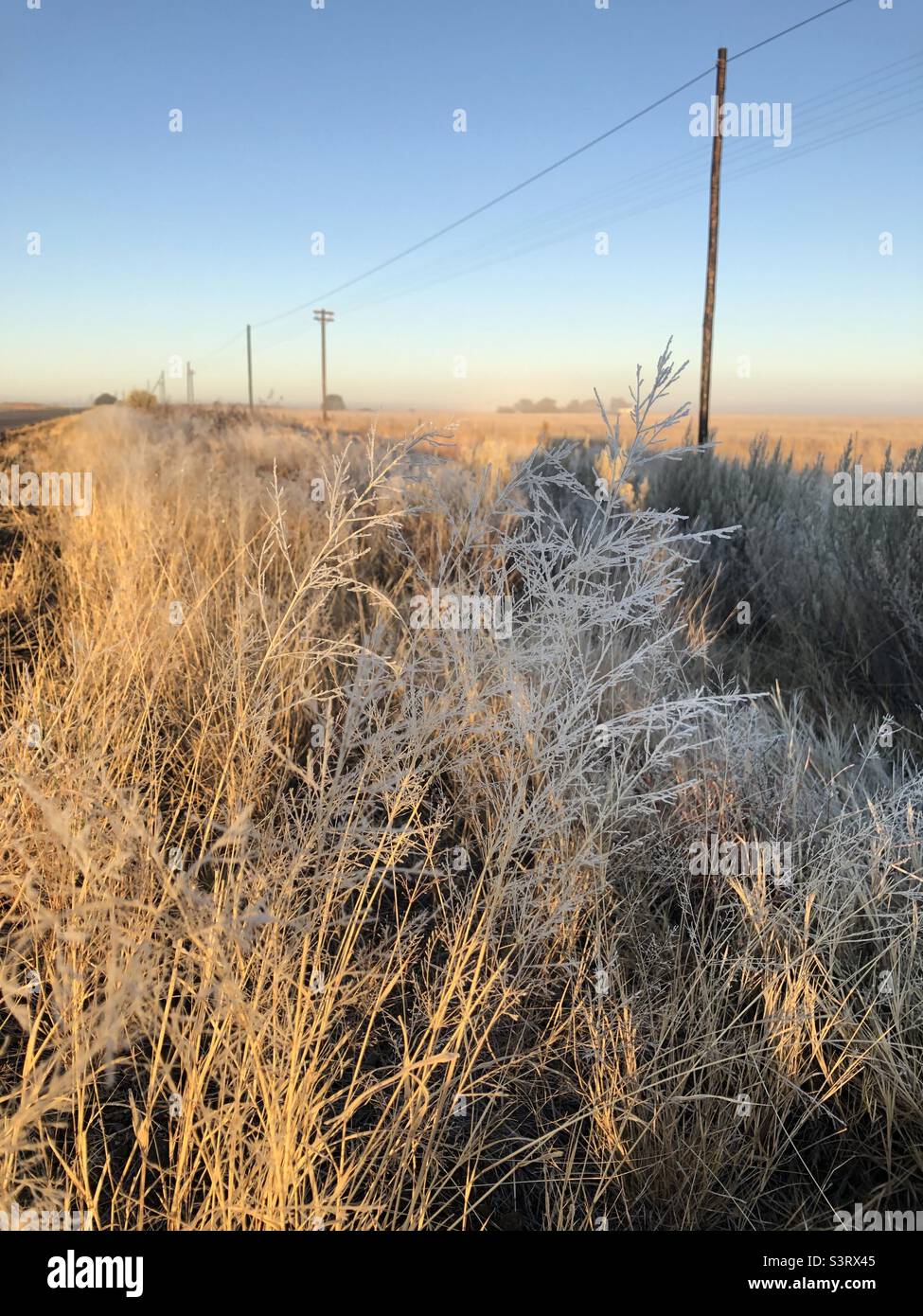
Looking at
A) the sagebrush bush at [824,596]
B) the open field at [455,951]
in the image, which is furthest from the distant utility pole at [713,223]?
the open field at [455,951]

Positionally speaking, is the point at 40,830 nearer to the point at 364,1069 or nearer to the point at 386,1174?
the point at 364,1069

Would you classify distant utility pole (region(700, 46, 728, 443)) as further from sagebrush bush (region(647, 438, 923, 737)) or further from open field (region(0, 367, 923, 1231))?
open field (region(0, 367, 923, 1231))

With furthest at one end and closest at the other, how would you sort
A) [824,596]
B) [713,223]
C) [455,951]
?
[713,223], [824,596], [455,951]

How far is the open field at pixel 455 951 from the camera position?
162cm

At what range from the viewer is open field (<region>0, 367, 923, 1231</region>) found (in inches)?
63.9

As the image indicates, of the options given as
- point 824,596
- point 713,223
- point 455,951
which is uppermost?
point 713,223

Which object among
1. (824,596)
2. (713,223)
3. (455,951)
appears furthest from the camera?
(713,223)

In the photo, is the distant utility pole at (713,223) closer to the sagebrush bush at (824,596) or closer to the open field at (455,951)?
the sagebrush bush at (824,596)

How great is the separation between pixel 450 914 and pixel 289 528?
4.69 meters

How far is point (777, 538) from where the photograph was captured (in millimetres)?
6730

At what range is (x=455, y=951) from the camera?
2.02 meters

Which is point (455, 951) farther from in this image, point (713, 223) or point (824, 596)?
point (713, 223)

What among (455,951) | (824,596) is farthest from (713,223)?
(455,951)
